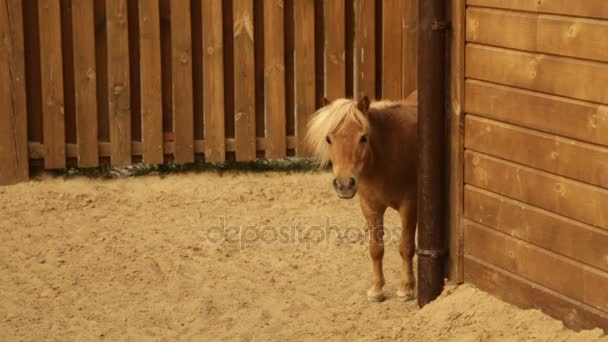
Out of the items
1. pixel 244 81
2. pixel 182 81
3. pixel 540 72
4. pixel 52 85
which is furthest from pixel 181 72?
pixel 540 72

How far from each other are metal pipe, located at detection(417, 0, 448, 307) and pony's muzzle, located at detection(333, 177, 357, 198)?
0.39m

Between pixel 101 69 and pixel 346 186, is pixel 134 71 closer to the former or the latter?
pixel 101 69

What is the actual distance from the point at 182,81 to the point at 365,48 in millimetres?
1514

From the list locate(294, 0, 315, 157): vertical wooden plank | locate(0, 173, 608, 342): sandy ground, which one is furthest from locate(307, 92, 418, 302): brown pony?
locate(294, 0, 315, 157): vertical wooden plank

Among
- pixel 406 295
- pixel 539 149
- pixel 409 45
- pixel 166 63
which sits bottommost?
pixel 406 295

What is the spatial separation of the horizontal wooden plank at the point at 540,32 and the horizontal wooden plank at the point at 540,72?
0.13ft

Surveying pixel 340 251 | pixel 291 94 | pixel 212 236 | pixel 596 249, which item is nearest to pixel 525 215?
pixel 596 249

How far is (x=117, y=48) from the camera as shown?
9.72 meters

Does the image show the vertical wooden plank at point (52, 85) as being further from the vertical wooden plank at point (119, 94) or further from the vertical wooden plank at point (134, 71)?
the vertical wooden plank at point (134, 71)

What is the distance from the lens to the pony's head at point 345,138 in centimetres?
721

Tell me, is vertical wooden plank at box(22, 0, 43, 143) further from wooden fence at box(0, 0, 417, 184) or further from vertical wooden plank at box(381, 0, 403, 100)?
vertical wooden plank at box(381, 0, 403, 100)

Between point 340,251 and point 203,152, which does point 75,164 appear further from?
point 340,251

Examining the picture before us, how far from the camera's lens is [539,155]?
6.11 m

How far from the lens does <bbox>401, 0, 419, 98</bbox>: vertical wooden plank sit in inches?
391
